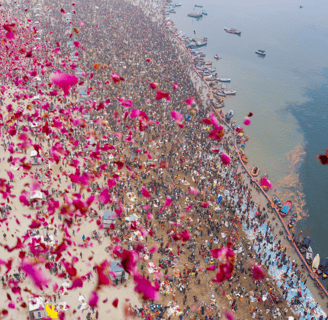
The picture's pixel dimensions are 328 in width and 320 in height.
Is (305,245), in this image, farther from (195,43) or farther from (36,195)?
(195,43)

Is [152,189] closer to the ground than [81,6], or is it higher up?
closer to the ground

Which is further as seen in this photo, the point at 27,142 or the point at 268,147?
the point at 268,147

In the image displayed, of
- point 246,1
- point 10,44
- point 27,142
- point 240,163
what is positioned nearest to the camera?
point 27,142

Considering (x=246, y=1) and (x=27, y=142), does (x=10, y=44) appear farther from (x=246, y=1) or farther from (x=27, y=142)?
(x=246, y=1)

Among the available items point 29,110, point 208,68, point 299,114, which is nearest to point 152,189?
point 29,110

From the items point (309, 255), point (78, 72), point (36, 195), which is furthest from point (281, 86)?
point (36, 195)

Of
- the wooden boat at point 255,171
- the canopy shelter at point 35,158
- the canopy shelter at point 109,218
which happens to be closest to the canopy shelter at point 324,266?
the wooden boat at point 255,171

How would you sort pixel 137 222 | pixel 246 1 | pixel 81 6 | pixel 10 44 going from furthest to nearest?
pixel 246 1
pixel 81 6
pixel 10 44
pixel 137 222

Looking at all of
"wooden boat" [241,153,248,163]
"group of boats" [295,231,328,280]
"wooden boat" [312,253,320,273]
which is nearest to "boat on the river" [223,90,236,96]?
"wooden boat" [241,153,248,163]
